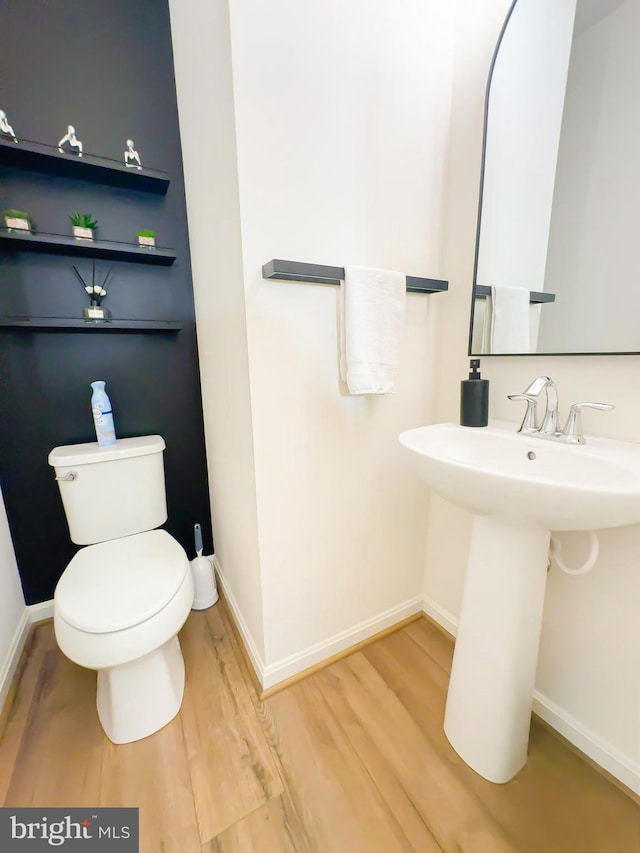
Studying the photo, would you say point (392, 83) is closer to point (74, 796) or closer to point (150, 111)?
point (150, 111)

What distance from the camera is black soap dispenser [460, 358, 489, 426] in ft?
3.36

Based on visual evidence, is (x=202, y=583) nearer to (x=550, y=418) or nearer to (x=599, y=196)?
(x=550, y=418)

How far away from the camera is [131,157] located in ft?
4.05

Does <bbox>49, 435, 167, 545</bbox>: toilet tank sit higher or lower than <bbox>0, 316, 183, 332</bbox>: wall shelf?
lower

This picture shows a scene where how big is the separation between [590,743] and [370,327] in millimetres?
1329

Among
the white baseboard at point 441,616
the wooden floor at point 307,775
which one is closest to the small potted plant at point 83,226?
the wooden floor at point 307,775

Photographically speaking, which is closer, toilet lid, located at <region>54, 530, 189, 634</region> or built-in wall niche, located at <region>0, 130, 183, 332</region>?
toilet lid, located at <region>54, 530, 189, 634</region>

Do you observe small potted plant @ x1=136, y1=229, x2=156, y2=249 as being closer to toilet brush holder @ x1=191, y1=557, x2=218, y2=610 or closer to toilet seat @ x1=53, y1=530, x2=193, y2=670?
toilet seat @ x1=53, y1=530, x2=193, y2=670

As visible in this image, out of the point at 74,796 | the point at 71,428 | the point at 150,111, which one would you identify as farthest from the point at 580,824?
the point at 150,111

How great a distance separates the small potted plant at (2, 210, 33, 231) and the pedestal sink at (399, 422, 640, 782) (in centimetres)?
139

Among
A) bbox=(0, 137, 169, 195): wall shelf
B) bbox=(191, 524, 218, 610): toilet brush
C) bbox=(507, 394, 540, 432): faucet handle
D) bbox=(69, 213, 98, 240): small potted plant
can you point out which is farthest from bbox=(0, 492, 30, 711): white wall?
bbox=(507, 394, 540, 432): faucet handle

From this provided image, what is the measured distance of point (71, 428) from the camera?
54.0 inches

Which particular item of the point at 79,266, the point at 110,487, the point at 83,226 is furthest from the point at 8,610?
the point at 83,226

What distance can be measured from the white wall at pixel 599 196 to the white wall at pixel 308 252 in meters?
0.38
